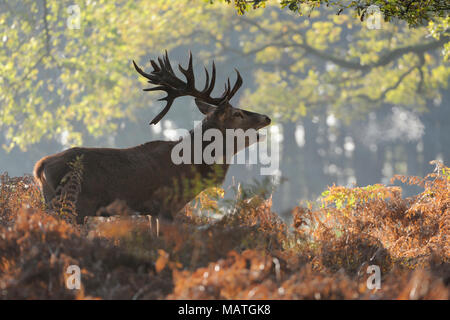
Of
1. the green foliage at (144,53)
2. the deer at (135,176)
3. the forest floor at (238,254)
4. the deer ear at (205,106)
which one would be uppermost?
the green foliage at (144,53)

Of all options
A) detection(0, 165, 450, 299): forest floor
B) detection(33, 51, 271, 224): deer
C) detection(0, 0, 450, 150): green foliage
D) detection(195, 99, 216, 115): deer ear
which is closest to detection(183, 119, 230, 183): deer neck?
detection(33, 51, 271, 224): deer

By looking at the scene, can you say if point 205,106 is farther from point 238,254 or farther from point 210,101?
point 238,254

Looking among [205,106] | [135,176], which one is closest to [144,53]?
[205,106]

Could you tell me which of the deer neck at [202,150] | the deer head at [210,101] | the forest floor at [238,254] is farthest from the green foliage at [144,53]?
the deer neck at [202,150]

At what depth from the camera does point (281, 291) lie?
11.8 feet

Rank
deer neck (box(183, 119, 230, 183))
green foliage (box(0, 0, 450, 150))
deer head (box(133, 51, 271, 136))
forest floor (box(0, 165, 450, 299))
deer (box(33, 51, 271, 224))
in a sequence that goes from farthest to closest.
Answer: green foliage (box(0, 0, 450, 150)) < deer head (box(133, 51, 271, 136)) < deer neck (box(183, 119, 230, 183)) < deer (box(33, 51, 271, 224)) < forest floor (box(0, 165, 450, 299))

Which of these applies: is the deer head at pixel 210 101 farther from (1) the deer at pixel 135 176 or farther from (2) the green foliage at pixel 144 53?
(2) the green foliage at pixel 144 53

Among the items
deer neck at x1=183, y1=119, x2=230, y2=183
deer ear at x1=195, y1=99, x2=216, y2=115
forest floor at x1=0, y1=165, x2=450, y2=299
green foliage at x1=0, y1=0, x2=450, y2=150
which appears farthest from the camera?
green foliage at x1=0, y1=0, x2=450, y2=150

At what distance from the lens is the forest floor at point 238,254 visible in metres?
3.72

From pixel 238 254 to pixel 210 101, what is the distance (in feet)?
11.0

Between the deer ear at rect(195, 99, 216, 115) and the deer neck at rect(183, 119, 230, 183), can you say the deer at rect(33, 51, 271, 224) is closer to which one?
the deer neck at rect(183, 119, 230, 183)

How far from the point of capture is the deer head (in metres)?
6.74

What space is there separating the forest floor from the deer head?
116 cm

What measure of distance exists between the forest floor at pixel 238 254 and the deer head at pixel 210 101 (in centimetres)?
116
